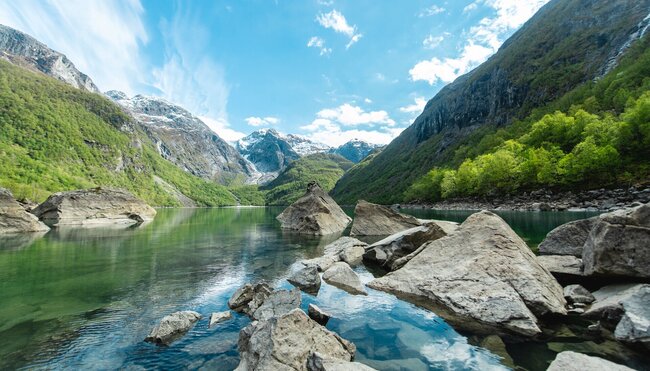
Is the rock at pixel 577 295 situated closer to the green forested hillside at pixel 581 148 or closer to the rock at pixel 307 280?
the rock at pixel 307 280

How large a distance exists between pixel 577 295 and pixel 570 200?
229 feet

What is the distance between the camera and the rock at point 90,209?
74.6 m

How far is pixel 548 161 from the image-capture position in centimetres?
8031

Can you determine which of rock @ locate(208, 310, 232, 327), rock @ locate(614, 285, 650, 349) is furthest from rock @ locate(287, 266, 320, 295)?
rock @ locate(614, 285, 650, 349)

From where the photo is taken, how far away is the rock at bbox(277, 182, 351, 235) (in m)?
54.4

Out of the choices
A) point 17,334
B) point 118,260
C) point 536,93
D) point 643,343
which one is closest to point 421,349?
point 643,343

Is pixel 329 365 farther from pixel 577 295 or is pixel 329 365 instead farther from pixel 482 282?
pixel 577 295

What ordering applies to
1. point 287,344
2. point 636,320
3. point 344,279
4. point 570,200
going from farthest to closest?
point 570,200
point 344,279
point 636,320
point 287,344

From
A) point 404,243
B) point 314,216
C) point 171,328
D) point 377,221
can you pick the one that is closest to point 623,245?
point 404,243

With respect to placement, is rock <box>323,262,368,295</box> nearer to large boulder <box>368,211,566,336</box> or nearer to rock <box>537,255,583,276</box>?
large boulder <box>368,211,566,336</box>

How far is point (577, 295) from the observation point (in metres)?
14.0

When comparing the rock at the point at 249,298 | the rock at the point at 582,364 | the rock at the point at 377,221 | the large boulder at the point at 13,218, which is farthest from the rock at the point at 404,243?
the large boulder at the point at 13,218

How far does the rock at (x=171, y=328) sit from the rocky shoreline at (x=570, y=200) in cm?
5911

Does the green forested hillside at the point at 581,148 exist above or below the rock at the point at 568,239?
above
